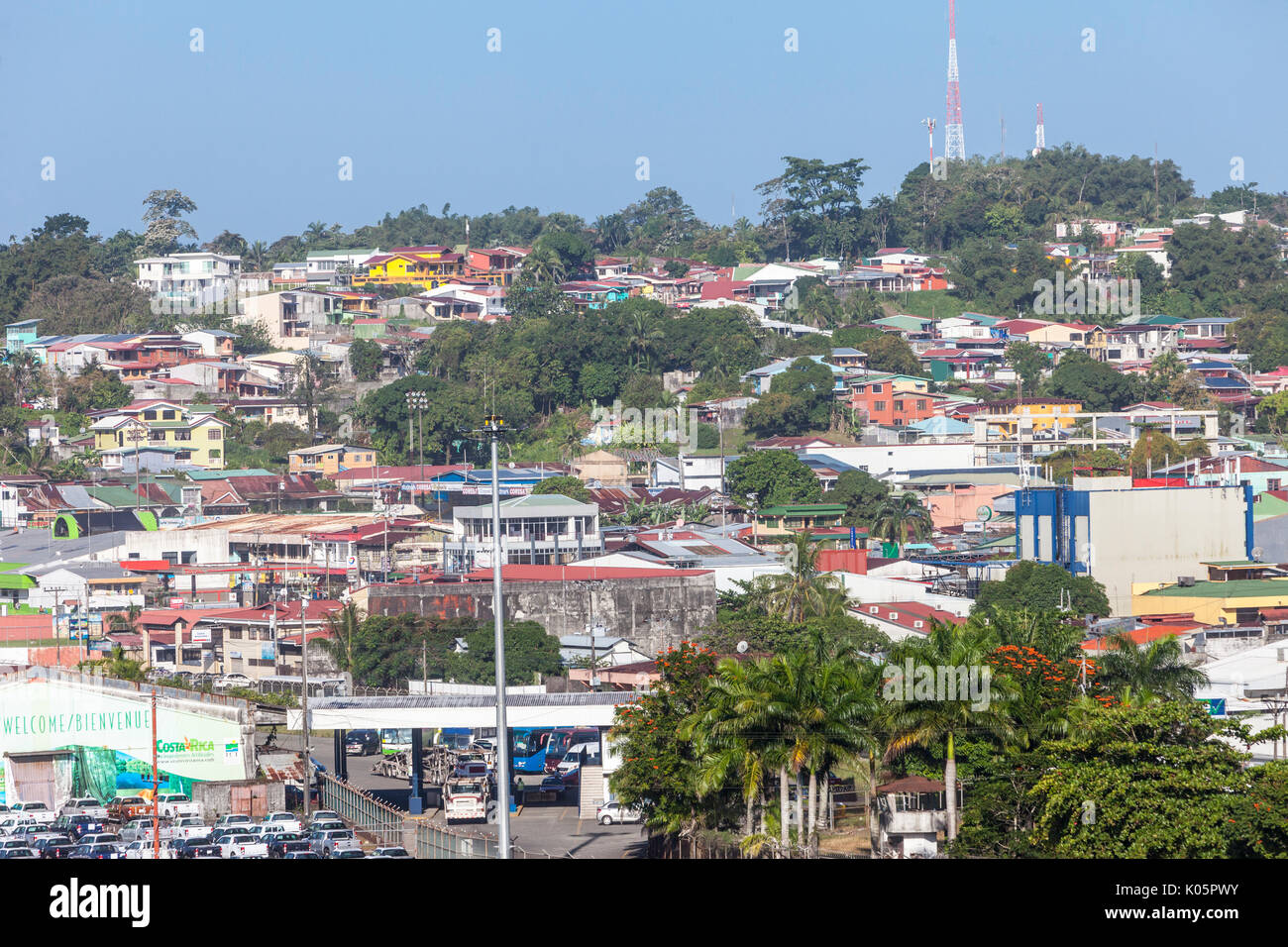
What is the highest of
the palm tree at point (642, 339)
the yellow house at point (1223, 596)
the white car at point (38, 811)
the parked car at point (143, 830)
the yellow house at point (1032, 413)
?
the palm tree at point (642, 339)

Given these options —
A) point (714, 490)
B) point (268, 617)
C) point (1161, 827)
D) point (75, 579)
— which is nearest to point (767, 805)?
point (1161, 827)

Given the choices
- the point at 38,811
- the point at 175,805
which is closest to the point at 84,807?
the point at 38,811

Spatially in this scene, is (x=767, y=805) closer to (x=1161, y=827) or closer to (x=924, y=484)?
(x=1161, y=827)

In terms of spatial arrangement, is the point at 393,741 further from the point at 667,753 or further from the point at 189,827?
the point at 667,753

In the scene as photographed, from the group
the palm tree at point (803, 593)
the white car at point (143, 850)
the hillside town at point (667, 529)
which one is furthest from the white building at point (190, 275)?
the white car at point (143, 850)

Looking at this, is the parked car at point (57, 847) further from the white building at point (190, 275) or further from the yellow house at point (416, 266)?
the yellow house at point (416, 266)
